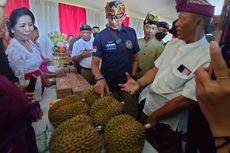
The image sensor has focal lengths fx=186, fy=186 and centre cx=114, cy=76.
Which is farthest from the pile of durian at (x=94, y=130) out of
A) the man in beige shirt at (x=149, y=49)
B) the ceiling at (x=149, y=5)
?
the ceiling at (x=149, y=5)

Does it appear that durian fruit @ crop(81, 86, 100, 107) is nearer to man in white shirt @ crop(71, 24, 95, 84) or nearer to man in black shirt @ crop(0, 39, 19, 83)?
man in black shirt @ crop(0, 39, 19, 83)

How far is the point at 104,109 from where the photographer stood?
2.29ft

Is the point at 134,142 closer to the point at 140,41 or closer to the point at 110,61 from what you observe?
the point at 110,61

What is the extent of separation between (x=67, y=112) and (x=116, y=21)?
35.8 inches

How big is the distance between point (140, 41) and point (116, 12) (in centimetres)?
72

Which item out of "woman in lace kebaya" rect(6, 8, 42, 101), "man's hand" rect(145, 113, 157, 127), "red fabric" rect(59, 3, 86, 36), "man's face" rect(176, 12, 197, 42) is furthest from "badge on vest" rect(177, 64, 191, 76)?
"red fabric" rect(59, 3, 86, 36)

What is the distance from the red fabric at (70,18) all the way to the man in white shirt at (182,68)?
4.41m

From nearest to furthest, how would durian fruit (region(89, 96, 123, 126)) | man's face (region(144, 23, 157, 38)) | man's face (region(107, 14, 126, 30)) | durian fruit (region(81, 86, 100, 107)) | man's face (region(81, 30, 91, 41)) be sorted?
durian fruit (region(89, 96, 123, 126))
durian fruit (region(81, 86, 100, 107))
man's face (region(107, 14, 126, 30))
man's face (region(144, 23, 157, 38))
man's face (region(81, 30, 91, 41))

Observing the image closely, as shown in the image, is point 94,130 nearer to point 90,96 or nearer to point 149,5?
point 90,96

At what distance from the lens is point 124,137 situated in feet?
1.84

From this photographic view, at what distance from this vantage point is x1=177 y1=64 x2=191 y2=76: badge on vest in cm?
85

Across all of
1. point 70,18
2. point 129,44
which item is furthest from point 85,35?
point 70,18

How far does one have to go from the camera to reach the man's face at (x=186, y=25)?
2.91 ft

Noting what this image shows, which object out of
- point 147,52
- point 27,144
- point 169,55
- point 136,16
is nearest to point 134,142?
point 27,144
